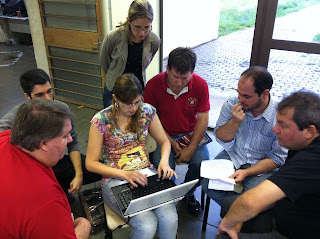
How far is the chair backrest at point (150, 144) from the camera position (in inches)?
76.7

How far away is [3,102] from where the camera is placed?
14.4 feet

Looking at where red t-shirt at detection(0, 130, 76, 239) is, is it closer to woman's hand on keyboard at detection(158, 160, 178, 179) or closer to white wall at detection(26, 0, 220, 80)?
woman's hand on keyboard at detection(158, 160, 178, 179)

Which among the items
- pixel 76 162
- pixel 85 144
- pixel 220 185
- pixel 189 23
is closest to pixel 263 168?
pixel 220 185

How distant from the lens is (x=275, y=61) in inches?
218

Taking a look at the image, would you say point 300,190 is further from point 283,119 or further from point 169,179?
point 169,179

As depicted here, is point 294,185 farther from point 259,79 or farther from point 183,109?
point 183,109

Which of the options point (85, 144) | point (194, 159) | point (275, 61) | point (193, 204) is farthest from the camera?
point (275, 61)

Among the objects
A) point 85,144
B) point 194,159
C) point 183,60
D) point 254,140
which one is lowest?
point 85,144

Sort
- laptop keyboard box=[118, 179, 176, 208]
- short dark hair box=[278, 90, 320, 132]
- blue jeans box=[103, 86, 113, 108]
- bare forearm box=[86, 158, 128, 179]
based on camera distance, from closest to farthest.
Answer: short dark hair box=[278, 90, 320, 132], laptop keyboard box=[118, 179, 176, 208], bare forearm box=[86, 158, 128, 179], blue jeans box=[103, 86, 113, 108]

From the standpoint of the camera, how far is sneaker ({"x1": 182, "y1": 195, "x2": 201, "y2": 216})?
221 centimetres

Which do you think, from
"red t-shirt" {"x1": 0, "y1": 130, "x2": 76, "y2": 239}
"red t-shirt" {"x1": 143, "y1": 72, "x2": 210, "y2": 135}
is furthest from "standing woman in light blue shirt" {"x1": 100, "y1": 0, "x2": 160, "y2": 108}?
"red t-shirt" {"x1": 0, "y1": 130, "x2": 76, "y2": 239}

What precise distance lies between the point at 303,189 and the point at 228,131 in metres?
0.82

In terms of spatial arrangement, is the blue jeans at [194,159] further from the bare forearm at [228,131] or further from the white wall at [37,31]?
the white wall at [37,31]

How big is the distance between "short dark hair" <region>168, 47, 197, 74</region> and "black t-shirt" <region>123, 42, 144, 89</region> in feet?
2.38
